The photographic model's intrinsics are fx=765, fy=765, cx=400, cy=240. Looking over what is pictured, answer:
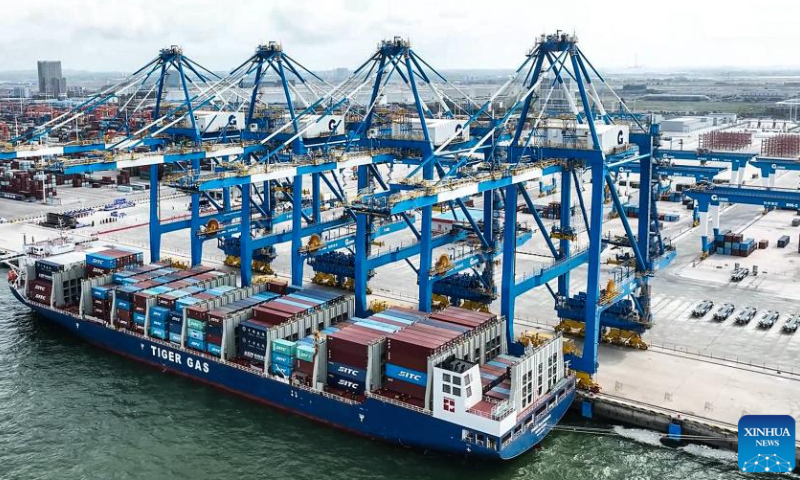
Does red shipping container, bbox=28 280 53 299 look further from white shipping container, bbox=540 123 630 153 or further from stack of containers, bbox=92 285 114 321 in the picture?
white shipping container, bbox=540 123 630 153

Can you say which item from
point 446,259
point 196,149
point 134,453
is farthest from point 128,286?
point 446,259

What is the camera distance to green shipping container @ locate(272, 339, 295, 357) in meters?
33.8

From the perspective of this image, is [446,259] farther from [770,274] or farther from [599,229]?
[770,274]

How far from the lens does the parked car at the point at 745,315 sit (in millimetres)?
42500

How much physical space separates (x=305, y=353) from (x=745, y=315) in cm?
2556

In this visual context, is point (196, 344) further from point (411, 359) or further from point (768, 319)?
point (768, 319)

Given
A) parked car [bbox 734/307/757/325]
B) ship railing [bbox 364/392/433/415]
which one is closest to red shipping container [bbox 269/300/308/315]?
ship railing [bbox 364/392/433/415]

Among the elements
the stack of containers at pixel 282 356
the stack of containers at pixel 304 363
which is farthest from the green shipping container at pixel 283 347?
the stack of containers at pixel 304 363

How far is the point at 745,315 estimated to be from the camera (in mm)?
43125

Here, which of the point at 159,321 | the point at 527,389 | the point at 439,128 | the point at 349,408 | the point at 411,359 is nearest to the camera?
the point at 527,389

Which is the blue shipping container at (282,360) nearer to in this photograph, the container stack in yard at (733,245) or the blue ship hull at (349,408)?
the blue ship hull at (349,408)

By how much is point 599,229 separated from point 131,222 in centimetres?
5109

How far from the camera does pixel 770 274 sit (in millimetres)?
53000

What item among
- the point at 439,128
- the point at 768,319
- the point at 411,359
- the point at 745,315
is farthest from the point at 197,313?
the point at 768,319
